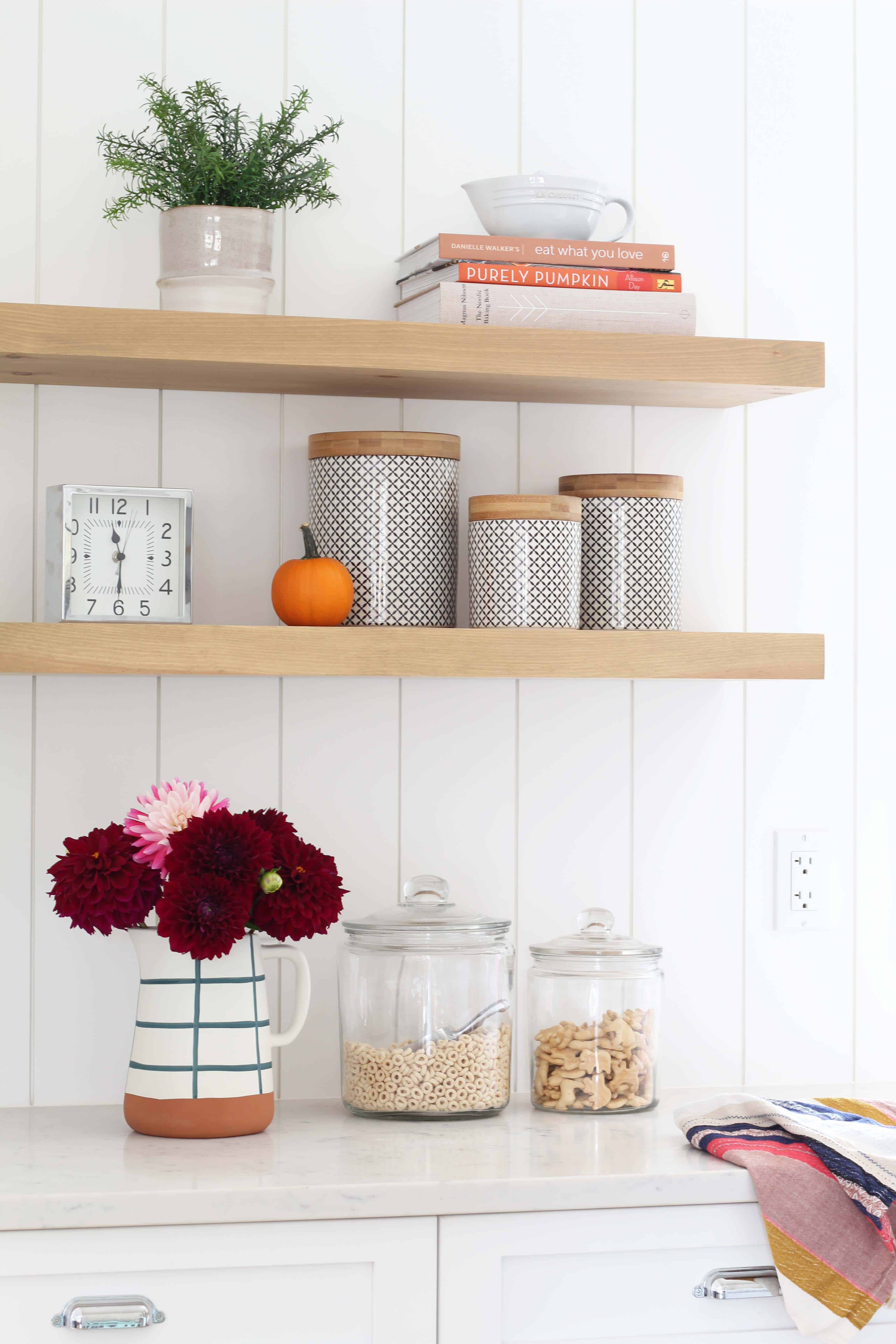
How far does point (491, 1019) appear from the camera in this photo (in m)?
1.57

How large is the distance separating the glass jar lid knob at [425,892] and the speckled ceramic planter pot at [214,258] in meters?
0.68

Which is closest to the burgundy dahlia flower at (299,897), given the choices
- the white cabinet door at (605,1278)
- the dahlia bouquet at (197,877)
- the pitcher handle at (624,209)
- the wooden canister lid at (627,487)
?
the dahlia bouquet at (197,877)

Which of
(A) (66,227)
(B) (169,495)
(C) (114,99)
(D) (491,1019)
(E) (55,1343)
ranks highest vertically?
(C) (114,99)

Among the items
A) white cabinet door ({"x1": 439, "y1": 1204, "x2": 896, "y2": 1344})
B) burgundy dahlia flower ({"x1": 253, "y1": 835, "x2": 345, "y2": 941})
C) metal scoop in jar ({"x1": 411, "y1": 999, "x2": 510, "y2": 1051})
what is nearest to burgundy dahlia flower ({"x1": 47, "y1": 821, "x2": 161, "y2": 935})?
burgundy dahlia flower ({"x1": 253, "y1": 835, "x2": 345, "y2": 941})

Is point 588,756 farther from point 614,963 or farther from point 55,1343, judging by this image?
point 55,1343

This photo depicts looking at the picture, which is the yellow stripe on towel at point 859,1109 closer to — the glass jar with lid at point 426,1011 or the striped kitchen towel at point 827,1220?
the striped kitchen towel at point 827,1220

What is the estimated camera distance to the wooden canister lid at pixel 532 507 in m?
1.59

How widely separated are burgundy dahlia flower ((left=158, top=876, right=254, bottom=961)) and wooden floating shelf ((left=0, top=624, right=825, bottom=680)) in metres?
0.23

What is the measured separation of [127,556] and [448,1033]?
0.65 m

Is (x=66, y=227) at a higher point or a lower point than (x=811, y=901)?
higher

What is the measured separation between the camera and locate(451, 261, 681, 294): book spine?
5.14 feet

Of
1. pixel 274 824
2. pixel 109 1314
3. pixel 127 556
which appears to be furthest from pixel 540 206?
pixel 109 1314

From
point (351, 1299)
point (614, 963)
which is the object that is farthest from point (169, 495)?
point (351, 1299)

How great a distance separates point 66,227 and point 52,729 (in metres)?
0.62
